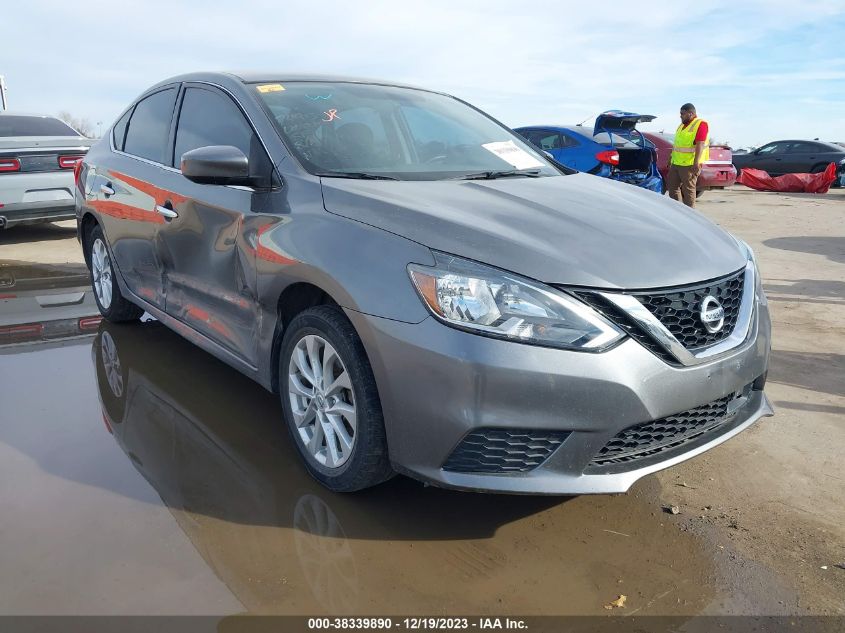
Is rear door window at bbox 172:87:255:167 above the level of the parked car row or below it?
above

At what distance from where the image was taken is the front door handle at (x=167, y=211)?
3614 mm

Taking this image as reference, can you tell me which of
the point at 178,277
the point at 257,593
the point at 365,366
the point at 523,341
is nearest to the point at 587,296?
the point at 523,341

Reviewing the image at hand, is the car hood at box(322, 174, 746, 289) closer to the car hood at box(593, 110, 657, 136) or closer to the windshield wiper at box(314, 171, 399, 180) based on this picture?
the windshield wiper at box(314, 171, 399, 180)

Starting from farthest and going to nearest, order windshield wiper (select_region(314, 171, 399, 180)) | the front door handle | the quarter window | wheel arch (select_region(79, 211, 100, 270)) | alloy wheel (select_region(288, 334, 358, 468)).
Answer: wheel arch (select_region(79, 211, 100, 270)) < the quarter window < the front door handle < windshield wiper (select_region(314, 171, 399, 180)) < alloy wheel (select_region(288, 334, 358, 468))

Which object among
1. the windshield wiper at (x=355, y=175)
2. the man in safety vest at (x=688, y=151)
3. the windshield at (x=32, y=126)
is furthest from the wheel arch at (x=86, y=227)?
the man in safety vest at (x=688, y=151)

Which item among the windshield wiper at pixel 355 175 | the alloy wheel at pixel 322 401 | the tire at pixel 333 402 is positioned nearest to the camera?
the tire at pixel 333 402

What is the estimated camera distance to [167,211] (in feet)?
12.1

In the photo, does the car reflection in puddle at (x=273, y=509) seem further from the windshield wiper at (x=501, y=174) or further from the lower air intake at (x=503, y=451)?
the windshield wiper at (x=501, y=174)

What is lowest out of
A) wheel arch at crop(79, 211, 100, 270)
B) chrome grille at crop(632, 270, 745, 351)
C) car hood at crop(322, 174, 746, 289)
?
wheel arch at crop(79, 211, 100, 270)

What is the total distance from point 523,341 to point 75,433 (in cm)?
225

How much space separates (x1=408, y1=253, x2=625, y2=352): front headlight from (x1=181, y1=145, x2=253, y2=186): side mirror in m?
1.11

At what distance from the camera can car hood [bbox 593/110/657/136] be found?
10148 mm

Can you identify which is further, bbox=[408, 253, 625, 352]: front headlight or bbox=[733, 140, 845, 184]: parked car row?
bbox=[733, 140, 845, 184]: parked car row

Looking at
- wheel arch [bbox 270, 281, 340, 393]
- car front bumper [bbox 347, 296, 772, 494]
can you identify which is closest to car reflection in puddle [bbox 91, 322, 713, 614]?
car front bumper [bbox 347, 296, 772, 494]
